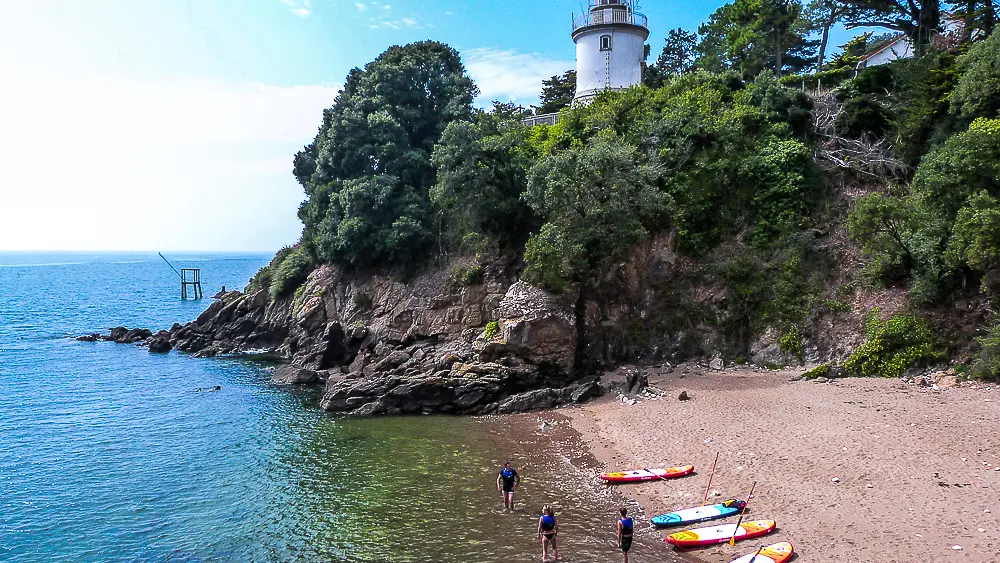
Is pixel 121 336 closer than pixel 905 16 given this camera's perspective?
No

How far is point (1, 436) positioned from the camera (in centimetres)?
2466

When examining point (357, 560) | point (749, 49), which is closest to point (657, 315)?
point (357, 560)

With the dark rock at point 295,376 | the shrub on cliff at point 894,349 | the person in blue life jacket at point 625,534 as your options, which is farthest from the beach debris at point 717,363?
the dark rock at point 295,376

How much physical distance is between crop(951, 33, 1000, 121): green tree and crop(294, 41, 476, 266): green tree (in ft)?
87.2

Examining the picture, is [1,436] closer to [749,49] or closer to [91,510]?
[91,510]

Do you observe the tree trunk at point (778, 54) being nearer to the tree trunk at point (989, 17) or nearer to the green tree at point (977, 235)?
the tree trunk at point (989, 17)

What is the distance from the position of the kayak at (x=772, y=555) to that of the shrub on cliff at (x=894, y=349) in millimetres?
14262

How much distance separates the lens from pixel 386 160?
37562mm

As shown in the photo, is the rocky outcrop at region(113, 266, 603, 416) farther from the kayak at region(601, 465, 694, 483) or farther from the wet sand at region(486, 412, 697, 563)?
the kayak at region(601, 465, 694, 483)

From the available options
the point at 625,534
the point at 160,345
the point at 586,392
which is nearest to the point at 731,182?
the point at 586,392

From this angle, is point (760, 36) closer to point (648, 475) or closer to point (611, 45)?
point (611, 45)

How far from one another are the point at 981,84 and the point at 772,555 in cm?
2392

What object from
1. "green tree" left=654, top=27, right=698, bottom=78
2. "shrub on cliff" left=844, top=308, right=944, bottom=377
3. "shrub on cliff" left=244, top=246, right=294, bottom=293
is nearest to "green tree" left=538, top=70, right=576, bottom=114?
"green tree" left=654, top=27, right=698, bottom=78

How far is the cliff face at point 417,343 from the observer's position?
25.9 meters
